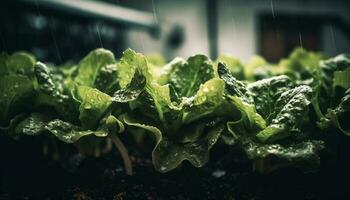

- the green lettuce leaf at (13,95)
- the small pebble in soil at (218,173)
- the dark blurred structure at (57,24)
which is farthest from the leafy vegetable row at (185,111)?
the dark blurred structure at (57,24)

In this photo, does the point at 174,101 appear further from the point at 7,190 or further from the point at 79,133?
the point at 7,190

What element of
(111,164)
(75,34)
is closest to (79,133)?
(111,164)

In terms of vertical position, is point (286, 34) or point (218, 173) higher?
point (286, 34)

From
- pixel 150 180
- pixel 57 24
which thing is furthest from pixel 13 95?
pixel 57 24

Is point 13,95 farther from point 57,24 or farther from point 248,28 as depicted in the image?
point 248,28

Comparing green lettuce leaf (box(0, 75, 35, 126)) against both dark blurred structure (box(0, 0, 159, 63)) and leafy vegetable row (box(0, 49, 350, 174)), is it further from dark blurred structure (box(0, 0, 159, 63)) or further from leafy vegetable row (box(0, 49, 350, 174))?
dark blurred structure (box(0, 0, 159, 63))
